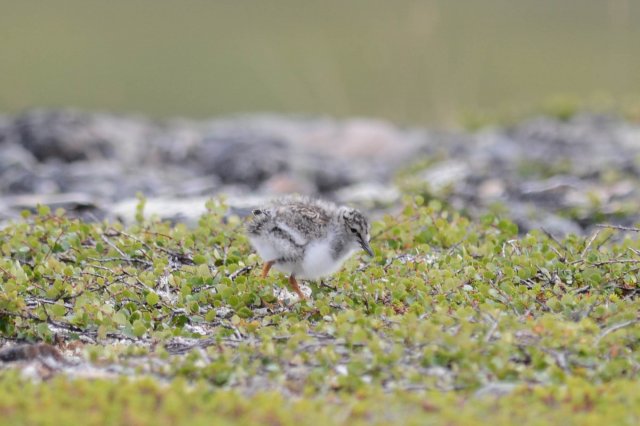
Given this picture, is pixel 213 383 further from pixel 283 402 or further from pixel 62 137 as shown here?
pixel 62 137

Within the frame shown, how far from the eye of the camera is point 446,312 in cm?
724

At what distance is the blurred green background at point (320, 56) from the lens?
2211 cm

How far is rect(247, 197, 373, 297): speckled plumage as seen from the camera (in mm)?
8164

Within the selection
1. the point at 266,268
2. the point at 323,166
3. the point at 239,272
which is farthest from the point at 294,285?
the point at 323,166

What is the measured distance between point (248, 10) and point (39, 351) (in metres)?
23.9

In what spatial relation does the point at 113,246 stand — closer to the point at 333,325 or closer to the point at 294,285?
the point at 294,285

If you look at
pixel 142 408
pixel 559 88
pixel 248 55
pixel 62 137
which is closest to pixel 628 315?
pixel 142 408

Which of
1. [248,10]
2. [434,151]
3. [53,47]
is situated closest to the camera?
[434,151]

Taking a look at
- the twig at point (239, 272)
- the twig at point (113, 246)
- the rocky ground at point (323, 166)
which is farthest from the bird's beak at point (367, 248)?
the rocky ground at point (323, 166)

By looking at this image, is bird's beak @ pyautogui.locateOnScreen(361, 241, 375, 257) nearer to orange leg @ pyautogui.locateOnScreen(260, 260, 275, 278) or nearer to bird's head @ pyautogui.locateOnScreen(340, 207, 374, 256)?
bird's head @ pyautogui.locateOnScreen(340, 207, 374, 256)

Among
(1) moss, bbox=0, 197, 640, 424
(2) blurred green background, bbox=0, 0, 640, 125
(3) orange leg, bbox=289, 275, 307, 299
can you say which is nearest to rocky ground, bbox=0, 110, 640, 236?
(2) blurred green background, bbox=0, 0, 640, 125

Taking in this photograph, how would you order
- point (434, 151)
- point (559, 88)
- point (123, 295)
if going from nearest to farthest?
point (123, 295), point (434, 151), point (559, 88)

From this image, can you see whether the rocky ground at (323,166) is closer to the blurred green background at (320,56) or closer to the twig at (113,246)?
the blurred green background at (320,56)

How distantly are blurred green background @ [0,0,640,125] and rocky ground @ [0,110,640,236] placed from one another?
112 centimetres
